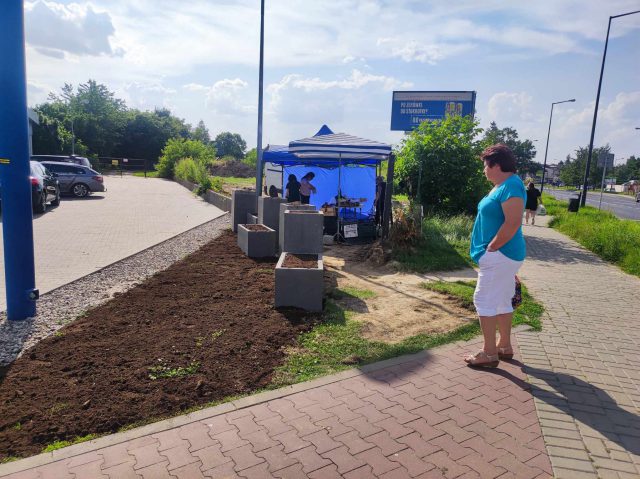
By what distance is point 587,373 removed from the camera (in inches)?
173

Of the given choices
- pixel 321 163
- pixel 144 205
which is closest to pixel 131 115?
pixel 144 205

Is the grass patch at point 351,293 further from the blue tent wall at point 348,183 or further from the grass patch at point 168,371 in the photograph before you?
the blue tent wall at point 348,183

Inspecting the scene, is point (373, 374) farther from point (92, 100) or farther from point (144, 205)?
point (92, 100)

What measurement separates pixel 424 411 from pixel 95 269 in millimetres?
6339

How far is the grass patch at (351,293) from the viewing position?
678cm

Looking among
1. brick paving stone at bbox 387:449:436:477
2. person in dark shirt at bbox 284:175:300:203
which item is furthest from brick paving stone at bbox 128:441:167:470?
person in dark shirt at bbox 284:175:300:203

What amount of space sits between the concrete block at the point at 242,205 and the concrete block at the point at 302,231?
202 inches

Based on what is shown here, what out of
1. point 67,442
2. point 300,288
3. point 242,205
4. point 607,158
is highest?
point 607,158

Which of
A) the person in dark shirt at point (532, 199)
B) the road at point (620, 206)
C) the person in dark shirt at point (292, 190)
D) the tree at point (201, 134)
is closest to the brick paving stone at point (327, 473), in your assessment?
the person in dark shirt at point (292, 190)

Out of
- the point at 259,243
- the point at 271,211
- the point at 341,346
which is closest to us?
the point at 341,346

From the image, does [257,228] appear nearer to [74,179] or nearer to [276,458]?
[276,458]

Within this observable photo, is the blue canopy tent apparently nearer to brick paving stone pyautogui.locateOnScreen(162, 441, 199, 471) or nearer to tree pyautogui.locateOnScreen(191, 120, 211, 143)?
brick paving stone pyautogui.locateOnScreen(162, 441, 199, 471)

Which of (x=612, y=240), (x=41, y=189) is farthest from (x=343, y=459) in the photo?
(x=41, y=189)

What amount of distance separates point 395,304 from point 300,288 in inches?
55.5
